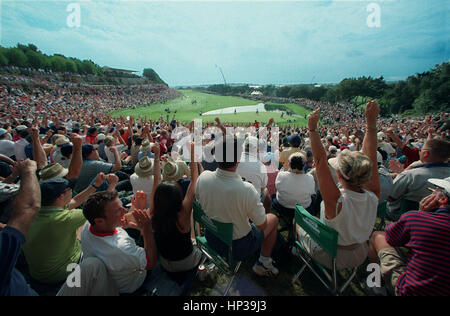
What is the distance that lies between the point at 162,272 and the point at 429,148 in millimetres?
4506

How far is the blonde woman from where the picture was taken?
1.98 meters

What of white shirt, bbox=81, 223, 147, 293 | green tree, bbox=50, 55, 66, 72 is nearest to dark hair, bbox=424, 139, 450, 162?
white shirt, bbox=81, 223, 147, 293

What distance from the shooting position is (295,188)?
11.5 ft

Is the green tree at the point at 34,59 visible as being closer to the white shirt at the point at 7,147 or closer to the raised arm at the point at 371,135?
the white shirt at the point at 7,147

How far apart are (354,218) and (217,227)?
1515 mm

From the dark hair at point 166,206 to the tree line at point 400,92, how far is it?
196ft

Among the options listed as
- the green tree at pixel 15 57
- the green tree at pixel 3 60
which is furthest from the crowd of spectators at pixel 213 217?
the green tree at pixel 15 57

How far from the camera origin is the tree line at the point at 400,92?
42.1 m

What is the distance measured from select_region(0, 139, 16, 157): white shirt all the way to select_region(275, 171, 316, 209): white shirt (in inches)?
297

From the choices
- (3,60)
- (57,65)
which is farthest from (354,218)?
(57,65)

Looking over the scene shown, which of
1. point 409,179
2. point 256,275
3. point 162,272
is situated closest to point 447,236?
point 409,179

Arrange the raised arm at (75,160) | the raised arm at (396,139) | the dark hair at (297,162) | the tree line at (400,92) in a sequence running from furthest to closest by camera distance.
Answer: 1. the tree line at (400,92)
2. the raised arm at (396,139)
3. the dark hair at (297,162)
4. the raised arm at (75,160)

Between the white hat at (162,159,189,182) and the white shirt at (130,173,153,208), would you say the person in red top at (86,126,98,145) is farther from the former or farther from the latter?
the white hat at (162,159,189,182)

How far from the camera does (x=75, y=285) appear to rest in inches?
66.6
